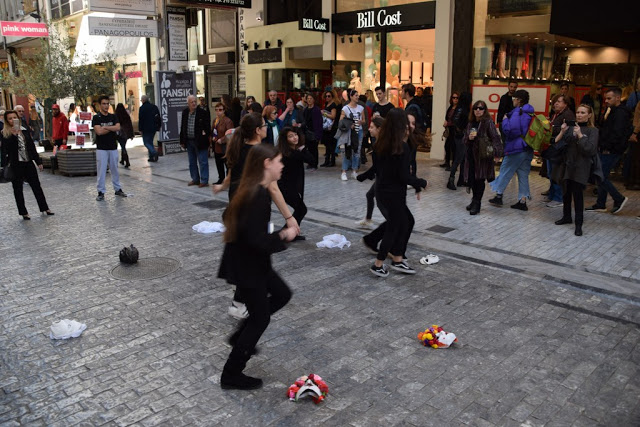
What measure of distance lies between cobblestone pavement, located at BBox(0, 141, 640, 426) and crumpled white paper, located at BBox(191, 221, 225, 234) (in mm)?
233

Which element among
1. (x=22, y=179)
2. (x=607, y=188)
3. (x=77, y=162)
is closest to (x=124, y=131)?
(x=77, y=162)

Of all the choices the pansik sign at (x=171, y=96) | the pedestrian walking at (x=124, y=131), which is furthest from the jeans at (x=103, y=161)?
the pansik sign at (x=171, y=96)

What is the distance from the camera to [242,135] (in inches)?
228

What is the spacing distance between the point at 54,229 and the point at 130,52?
20053 millimetres

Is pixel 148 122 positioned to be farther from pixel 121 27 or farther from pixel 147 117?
pixel 121 27

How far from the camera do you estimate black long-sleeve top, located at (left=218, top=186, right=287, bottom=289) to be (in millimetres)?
3492

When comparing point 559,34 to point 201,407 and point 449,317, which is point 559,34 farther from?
point 201,407

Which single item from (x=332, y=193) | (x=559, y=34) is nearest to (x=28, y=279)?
(x=332, y=193)

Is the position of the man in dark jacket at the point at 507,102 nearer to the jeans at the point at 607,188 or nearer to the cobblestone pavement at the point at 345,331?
the jeans at the point at 607,188

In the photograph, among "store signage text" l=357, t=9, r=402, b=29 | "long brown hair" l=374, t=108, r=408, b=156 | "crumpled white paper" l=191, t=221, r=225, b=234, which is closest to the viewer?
"long brown hair" l=374, t=108, r=408, b=156

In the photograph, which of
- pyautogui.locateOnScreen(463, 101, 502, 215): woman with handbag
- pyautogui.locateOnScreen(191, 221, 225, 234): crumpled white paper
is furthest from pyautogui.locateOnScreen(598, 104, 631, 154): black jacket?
pyautogui.locateOnScreen(191, 221, 225, 234): crumpled white paper

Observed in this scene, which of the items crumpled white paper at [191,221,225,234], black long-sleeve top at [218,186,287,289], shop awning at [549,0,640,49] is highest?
shop awning at [549,0,640,49]

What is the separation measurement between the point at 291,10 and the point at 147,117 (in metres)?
7.24

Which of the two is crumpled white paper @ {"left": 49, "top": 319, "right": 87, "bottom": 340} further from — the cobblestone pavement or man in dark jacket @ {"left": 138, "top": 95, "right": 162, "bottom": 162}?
man in dark jacket @ {"left": 138, "top": 95, "right": 162, "bottom": 162}
